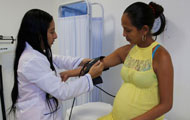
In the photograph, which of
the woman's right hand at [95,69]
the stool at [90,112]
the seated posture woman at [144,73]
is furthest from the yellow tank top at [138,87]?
the stool at [90,112]

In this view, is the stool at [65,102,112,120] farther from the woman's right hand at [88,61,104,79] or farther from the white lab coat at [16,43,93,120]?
the woman's right hand at [88,61,104,79]

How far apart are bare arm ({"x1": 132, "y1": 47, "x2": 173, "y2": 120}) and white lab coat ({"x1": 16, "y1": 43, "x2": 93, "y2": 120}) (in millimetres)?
410

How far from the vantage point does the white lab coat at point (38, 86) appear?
0.97 m

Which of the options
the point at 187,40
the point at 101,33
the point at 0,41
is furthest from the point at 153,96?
the point at 0,41

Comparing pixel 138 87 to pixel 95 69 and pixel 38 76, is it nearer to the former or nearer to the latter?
pixel 95 69

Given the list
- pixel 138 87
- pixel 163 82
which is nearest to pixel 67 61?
pixel 138 87

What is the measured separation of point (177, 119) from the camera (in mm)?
1346

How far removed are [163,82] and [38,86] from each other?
73 centimetres

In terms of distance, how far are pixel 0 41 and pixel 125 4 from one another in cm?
181

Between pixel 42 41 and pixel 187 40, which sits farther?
pixel 187 40

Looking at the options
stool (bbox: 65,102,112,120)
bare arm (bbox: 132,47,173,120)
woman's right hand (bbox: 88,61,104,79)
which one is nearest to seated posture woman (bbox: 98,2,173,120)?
bare arm (bbox: 132,47,173,120)

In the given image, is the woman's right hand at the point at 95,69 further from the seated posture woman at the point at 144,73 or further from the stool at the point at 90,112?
the stool at the point at 90,112

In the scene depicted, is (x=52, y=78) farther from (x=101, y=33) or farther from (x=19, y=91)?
(x=101, y=33)

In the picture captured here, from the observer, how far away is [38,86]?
3.34 ft
